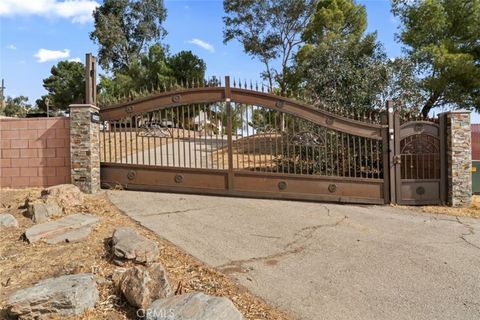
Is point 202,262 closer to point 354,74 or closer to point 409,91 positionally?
point 354,74

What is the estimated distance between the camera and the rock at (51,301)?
3.44m

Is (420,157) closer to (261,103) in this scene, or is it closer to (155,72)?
(261,103)

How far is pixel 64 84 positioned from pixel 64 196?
118 ft

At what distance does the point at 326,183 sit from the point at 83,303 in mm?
5590

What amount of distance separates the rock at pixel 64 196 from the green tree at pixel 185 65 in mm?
19198

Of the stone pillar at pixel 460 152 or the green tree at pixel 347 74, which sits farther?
the green tree at pixel 347 74

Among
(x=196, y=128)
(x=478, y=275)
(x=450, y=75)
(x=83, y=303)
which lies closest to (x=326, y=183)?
(x=196, y=128)

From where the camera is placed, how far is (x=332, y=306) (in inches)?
150

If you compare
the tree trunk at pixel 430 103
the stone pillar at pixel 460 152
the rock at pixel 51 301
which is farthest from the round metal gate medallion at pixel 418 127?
the rock at pixel 51 301

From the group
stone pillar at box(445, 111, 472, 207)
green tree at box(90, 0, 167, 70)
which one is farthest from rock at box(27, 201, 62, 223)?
green tree at box(90, 0, 167, 70)

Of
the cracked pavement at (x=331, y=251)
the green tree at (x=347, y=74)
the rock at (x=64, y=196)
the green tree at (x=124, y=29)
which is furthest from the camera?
the green tree at (x=124, y=29)

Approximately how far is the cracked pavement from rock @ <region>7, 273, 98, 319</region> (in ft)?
5.40

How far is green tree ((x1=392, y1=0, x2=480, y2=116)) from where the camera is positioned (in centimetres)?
1248

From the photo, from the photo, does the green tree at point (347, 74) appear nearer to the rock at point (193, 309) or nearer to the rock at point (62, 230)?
the rock at point (62, 230)
